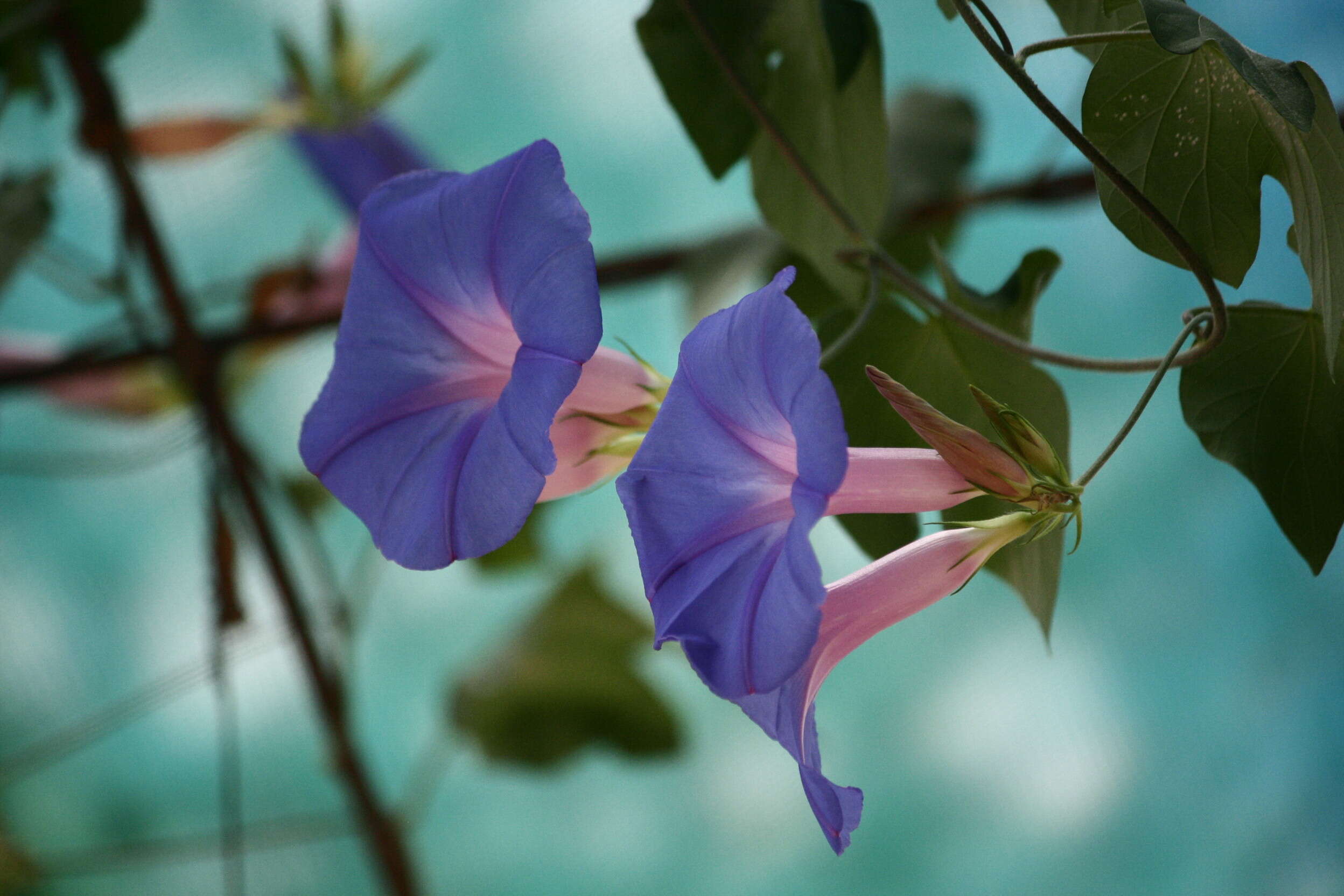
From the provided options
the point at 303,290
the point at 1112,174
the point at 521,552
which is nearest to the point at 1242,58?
the point at 1112,174

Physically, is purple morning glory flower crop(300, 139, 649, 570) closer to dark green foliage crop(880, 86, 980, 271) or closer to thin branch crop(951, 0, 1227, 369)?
thin branch crop(951, 0, 1227, 369)

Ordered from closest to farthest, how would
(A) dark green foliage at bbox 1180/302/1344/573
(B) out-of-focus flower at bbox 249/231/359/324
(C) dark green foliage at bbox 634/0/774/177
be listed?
(A) dark green foliage at bbox 1180/302/1344/573, (C) dark green foliage at bbox 634/0/774/177, (B) out-of-focus flower at bbox 249/231/359/324

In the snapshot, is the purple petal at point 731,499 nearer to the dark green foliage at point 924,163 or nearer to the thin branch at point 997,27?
the thin branch at point 997,27

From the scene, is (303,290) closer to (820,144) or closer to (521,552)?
(521,552)

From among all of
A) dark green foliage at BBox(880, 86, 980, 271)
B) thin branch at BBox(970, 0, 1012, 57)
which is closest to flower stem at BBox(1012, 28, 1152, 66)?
thin branch at BBox(970, 0, 1012, 57)

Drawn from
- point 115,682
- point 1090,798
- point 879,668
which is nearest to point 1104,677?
point 1090,798

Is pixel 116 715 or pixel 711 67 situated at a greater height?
pixel 711 67
